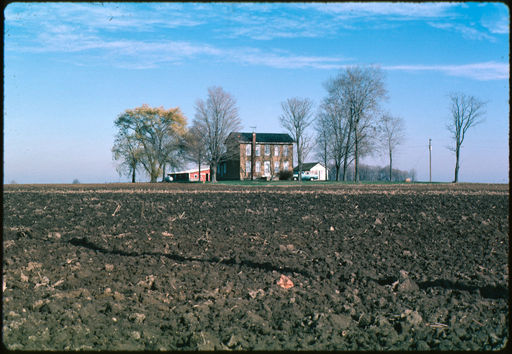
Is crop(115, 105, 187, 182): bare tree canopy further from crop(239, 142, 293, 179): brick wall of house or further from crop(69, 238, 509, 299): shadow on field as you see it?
crop(69, 238, 509, 299): shadow on field

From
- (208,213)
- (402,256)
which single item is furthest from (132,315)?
(208,213)

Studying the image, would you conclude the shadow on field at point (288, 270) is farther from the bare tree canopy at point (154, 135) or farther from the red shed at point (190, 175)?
the red shed at point (190, 175)

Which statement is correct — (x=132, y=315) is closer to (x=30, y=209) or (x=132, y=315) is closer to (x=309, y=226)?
(x=309, y=226)

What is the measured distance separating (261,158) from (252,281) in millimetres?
52512

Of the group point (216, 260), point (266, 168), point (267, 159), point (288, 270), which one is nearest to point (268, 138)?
point (267, 159)

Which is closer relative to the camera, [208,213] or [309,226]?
[309,226]

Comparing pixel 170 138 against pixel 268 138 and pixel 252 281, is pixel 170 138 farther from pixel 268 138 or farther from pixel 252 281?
pixel 252 281

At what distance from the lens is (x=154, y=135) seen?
52562mm

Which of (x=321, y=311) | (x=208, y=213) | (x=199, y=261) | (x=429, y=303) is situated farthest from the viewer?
(x=208, y=213)

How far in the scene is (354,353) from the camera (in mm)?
4219

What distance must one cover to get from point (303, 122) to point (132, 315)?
5180 centimetres

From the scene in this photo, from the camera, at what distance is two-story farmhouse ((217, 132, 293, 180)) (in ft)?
190

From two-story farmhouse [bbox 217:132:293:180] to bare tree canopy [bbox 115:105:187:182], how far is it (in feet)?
29.4

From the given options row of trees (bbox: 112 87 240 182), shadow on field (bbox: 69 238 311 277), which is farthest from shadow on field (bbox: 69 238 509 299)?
row of trees (bbox: 112 87 240 182)
